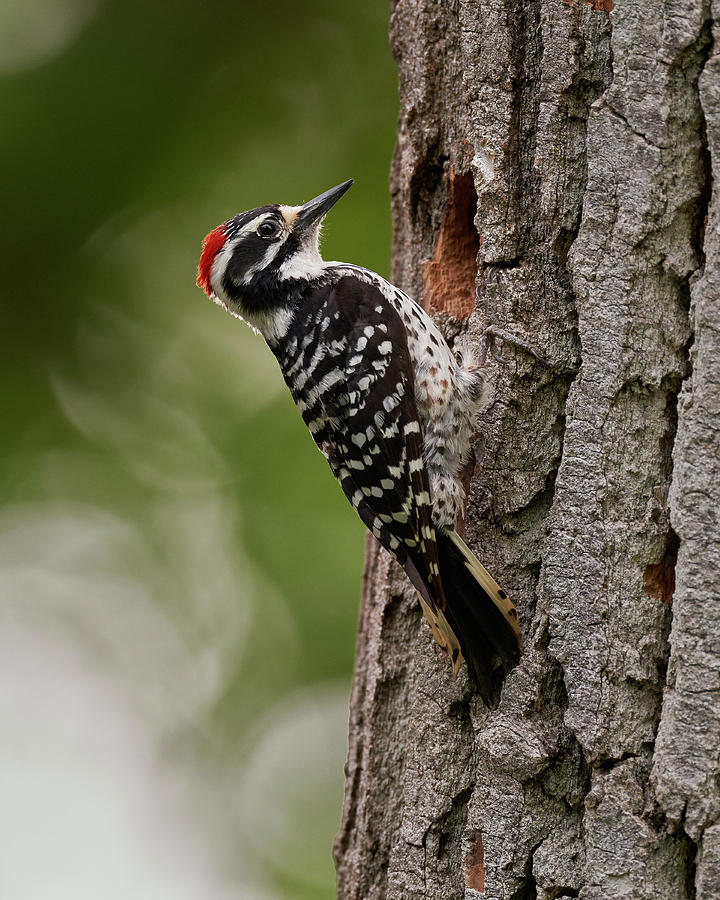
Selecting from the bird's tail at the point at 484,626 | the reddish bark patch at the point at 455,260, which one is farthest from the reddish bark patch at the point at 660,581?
the reddish bark patch at the point at 455,260

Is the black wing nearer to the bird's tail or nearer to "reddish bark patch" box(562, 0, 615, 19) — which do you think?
the bird's tail

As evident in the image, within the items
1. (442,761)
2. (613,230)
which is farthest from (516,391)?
(442,761)

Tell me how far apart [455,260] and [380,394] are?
0.47 m

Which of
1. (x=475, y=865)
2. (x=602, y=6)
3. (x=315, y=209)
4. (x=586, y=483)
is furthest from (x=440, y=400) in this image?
(x=475, y=865)

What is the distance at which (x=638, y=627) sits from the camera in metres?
2.01

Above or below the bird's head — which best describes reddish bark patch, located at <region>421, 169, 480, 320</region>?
below

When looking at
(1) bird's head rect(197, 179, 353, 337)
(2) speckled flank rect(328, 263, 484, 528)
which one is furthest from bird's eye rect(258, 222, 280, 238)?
(2) speckled flank rect(328, 263, 484, 528)

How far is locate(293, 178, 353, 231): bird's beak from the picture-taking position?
342 cm

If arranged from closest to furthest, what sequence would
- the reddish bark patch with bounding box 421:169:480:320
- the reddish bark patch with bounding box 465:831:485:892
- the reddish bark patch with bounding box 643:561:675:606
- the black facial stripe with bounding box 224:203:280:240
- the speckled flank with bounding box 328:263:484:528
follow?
the reddish bark patch with bounding box 643:561:675:606
the reddish bark patch with bounding box 465:831:485:892
the speckled flank with bounding box 328:263:484:528
the reddish bark patch with bounding box 421:169:480:320
the black facial stripe with bounding box 224:203:280:240

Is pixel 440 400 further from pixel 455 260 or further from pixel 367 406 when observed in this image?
pixel 455 260

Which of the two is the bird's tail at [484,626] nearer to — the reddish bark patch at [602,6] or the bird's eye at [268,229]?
the reddish bark patch at [602,6]

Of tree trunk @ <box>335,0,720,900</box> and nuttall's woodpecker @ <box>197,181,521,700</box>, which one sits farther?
nuttall's woodpecker @ <box>197,181,521,700</box>

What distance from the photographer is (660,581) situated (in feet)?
6.66

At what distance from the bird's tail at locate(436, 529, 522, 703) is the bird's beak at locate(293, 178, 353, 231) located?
1.51 metres
